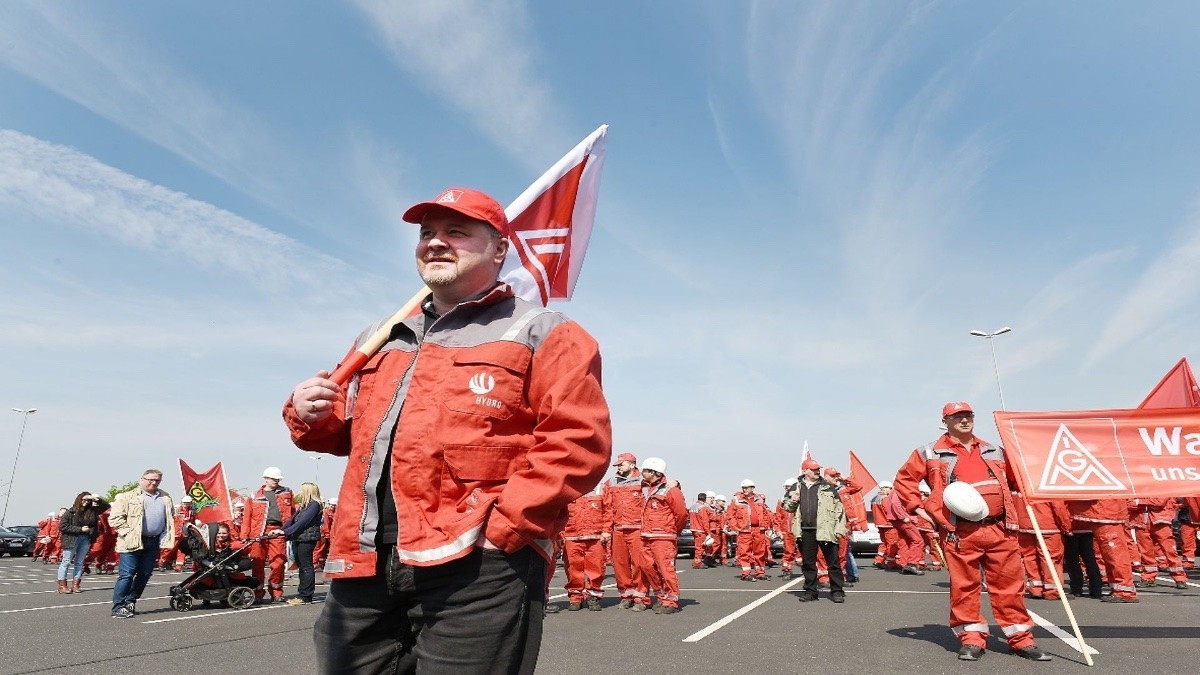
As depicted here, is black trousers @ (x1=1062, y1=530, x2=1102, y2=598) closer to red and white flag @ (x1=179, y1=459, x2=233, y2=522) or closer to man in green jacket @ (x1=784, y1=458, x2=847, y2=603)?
man in green jacket @ (x1=784, y1=458, x2=847, y2=603)

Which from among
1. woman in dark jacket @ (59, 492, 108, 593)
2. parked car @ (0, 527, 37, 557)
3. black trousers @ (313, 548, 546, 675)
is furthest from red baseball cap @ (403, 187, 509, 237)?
parked car @ (0, 527, 37, 557)

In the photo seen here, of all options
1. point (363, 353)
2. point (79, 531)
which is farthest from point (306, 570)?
point (363, 353)

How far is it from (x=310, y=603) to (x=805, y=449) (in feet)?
48.5

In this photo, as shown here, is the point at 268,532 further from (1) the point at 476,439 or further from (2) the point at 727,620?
(1) the point at 476,439

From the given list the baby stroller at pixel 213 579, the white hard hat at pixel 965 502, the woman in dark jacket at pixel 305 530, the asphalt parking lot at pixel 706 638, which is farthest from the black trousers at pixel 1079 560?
the baby stroller at pixel 213 579

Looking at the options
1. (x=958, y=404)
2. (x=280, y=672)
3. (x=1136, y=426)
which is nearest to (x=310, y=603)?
(x=280, y=672)

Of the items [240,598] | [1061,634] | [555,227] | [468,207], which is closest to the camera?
[468,207]

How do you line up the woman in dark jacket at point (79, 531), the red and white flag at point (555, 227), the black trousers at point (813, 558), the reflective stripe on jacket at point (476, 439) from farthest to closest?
the woman in dark jacket at point (79, 531) → the black trousers at point (813, 558) → the red and white flag at point (555, 227) → the reflective stripe on jacket at point (476, 439)

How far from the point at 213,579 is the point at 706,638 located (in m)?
7.85

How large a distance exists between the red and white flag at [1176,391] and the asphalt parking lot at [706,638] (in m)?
2.25

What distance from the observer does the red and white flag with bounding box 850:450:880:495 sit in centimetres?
2103

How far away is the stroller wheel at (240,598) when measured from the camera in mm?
11469

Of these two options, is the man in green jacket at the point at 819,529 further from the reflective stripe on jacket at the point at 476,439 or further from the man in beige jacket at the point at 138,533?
the reflective stripe on jacket at the point at 476,439

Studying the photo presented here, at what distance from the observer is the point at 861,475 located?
2127cm
